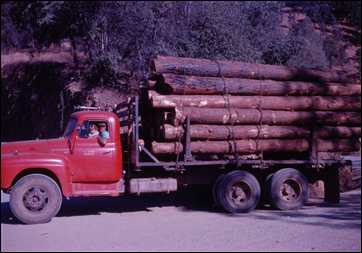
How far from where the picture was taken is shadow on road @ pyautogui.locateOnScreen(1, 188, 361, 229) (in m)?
10.3

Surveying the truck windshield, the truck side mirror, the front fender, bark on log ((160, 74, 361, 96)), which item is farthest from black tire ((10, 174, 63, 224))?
bark on log ((160, 74, 361, 96))

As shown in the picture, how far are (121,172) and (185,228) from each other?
2125mm

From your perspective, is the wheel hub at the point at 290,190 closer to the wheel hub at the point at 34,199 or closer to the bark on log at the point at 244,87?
the bark on log at the point at 244,87

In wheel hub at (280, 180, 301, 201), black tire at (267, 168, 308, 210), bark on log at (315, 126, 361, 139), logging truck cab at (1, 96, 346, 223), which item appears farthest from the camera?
bark on log at (315, 126, 361, 139)

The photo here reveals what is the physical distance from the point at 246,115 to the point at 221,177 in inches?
64.2

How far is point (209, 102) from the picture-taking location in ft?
37.8

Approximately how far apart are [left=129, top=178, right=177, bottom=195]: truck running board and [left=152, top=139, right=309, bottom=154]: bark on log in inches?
25.6

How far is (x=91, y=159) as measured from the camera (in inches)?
404

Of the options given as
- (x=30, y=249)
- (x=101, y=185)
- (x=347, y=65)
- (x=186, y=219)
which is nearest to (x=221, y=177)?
(x=186, y=219)

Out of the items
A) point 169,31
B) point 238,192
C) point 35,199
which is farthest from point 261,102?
point 169,31

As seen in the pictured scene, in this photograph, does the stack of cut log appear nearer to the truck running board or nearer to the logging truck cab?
the logging truck cab

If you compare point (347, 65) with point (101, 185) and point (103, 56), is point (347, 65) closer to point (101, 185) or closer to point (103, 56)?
point (103, 56)

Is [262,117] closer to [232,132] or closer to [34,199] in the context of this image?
[232,132]

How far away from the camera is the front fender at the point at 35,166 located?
376 inches
